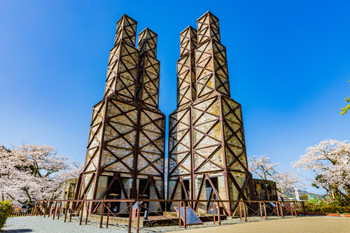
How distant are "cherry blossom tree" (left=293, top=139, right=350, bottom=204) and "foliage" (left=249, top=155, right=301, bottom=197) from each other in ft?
22.8

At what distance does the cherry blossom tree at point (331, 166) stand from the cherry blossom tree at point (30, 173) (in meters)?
31.7

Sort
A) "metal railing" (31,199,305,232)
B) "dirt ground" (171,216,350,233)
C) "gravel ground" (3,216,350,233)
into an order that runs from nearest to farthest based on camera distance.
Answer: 1. "dirt ground" (171,216,350,233)
2. "gravel ground" (3,216,350,233)
3. "metal railing" (31,199,305,232)

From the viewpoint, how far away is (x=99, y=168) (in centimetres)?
1414

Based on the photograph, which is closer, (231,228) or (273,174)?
(231,228)

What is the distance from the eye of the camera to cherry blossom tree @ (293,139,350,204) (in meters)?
19.7

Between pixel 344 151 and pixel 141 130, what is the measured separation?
22.6m

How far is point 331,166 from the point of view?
21.1 meters

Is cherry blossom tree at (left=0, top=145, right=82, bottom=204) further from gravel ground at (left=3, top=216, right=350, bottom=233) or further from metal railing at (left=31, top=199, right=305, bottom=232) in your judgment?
gravel ground at (left=3, top=216, right=350, bottom=233)

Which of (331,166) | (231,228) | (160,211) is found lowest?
(160,211)

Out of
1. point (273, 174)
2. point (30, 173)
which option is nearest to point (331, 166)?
point (273, 174)

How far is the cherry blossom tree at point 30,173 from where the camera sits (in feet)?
70.2

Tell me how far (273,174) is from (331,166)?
12355mm

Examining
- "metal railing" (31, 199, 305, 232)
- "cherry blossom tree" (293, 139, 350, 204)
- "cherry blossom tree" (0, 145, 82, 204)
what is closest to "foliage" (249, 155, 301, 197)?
"cherry blossom tree" (293, 139, 350, 204)

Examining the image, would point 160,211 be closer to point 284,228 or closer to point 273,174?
point 284,228
